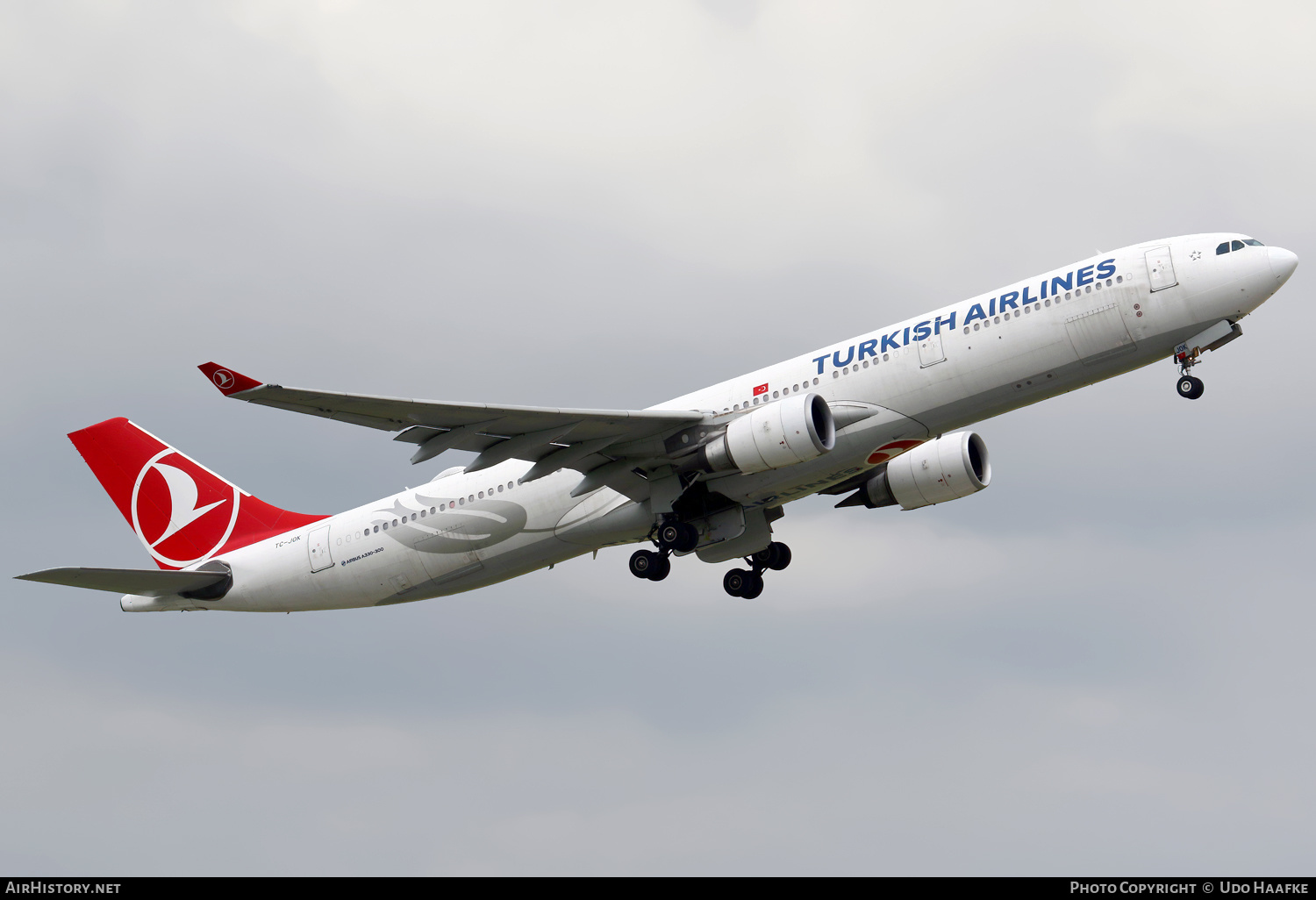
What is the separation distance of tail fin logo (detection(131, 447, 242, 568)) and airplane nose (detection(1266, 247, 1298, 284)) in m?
30.9

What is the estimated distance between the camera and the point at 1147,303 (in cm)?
3441

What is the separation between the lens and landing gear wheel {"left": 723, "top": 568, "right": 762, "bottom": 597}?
44.1m

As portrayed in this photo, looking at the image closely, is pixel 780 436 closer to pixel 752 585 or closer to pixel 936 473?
pixel 936 473

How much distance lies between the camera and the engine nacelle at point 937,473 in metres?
41.0

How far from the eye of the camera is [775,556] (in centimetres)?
4359

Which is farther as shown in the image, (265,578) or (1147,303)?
(265,578)

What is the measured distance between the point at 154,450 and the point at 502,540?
14.0 meters

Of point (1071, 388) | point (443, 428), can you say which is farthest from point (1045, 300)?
point (443, 428)

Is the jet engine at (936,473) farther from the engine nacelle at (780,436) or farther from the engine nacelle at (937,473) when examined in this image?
the engine nacelle at (780,436)

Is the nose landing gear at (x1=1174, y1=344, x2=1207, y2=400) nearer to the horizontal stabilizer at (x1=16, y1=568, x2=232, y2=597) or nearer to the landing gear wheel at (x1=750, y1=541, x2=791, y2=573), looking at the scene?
the landing gear wheel at (x1=750, y1=541, x2=791, y2=573)

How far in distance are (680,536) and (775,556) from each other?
6.31m

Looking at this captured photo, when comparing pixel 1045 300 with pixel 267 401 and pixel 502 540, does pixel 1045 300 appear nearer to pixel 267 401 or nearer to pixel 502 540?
pixel 502 540

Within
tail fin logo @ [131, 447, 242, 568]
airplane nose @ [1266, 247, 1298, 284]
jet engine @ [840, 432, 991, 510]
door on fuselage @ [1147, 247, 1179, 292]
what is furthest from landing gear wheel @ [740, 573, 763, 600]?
airplane nose @ [1266, 247, 1298, 284]

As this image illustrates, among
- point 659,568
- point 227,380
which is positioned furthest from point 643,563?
point 227,380
